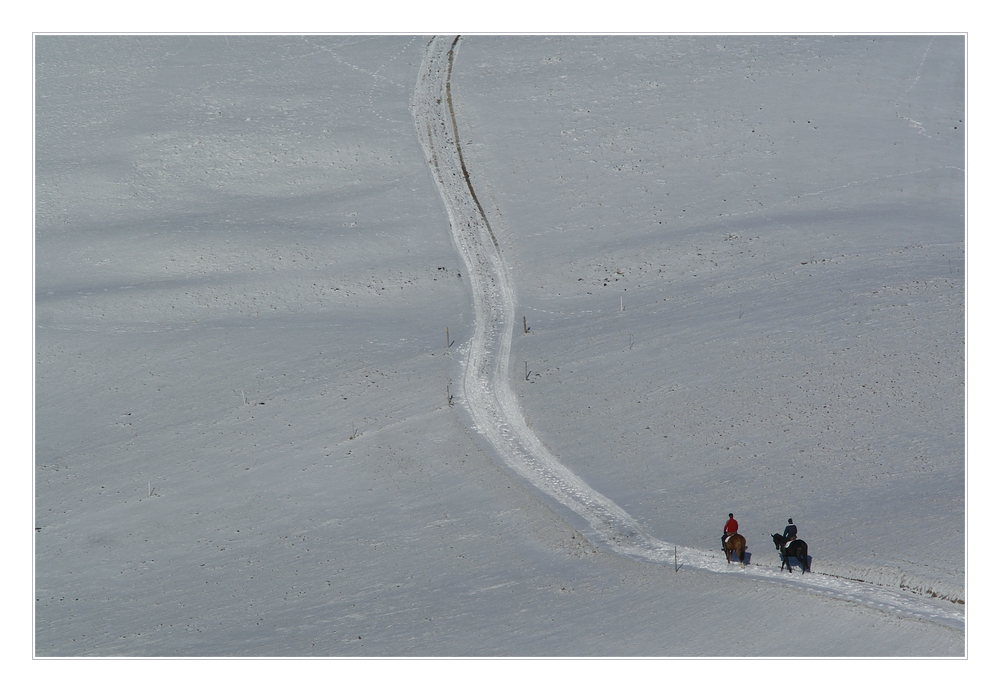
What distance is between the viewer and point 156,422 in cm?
3094

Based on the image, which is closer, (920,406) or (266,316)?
(920,406)

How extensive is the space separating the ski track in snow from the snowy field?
0.13 m

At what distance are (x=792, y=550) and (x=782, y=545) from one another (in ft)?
0.98

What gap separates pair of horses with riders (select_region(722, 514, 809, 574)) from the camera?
922 inches

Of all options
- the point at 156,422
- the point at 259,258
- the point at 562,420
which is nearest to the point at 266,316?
the point at 259,258

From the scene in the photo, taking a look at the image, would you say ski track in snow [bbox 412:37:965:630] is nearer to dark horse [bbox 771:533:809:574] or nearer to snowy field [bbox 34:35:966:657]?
snowy field [bbox 34:35:966:657]

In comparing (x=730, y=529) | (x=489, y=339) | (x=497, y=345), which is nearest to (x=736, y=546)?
(x=730, y=529)

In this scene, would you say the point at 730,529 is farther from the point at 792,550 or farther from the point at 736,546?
the point at 792,550

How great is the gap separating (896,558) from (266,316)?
2307 centimetres

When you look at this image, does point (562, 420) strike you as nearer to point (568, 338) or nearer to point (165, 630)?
point (568, 338)

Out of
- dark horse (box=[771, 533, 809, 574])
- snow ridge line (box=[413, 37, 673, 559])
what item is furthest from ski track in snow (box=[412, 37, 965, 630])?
dark horse (box=[771, 533, 809, 574])

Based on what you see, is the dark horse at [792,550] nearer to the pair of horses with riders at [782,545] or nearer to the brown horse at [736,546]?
the pair of horses with riders at [782,545]

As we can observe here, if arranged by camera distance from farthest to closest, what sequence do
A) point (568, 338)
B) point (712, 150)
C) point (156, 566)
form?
point (712, 150)
point (568, 338)
point (156, 566)

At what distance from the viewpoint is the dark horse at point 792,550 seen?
23.4 metres
